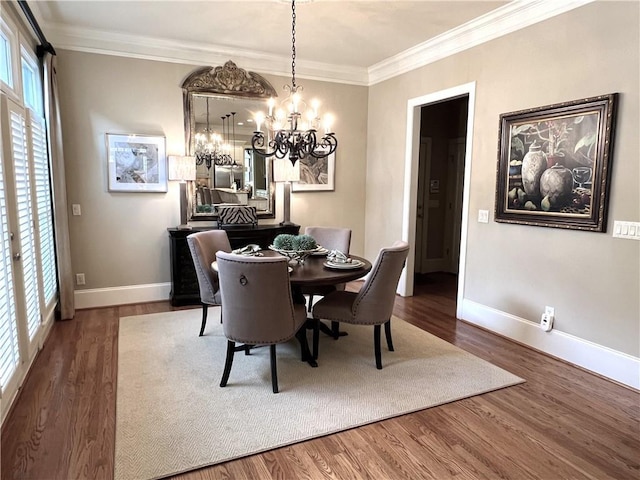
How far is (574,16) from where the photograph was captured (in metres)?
3.07

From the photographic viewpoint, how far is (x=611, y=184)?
2.88 m

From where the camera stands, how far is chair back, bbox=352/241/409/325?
2.91 m

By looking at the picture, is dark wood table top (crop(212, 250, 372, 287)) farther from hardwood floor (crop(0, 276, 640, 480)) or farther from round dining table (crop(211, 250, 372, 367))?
hardwood floor (crop(0, 276, 640, 480))

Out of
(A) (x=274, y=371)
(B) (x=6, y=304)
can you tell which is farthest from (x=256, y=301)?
(B) (x=6, y=304)

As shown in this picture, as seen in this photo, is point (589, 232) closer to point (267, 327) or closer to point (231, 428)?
point (267, 327)

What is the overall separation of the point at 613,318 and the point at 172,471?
301cm

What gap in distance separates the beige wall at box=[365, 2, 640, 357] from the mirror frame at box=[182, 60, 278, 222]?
6.10 ft

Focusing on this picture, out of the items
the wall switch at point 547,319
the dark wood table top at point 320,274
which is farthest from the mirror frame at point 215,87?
the wall switch at point 547,319

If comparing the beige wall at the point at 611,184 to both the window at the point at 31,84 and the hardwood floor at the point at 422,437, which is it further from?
the window at the point at 31,84

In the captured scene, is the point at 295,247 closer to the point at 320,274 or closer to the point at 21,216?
the point at 320,274

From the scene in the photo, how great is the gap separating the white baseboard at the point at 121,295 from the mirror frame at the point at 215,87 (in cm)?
91

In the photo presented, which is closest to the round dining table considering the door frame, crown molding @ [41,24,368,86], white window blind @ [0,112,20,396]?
white window blind @ [0,112,20,396]

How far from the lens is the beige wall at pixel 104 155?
4.21 metres

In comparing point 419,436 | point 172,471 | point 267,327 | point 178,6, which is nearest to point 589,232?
point 419,436
